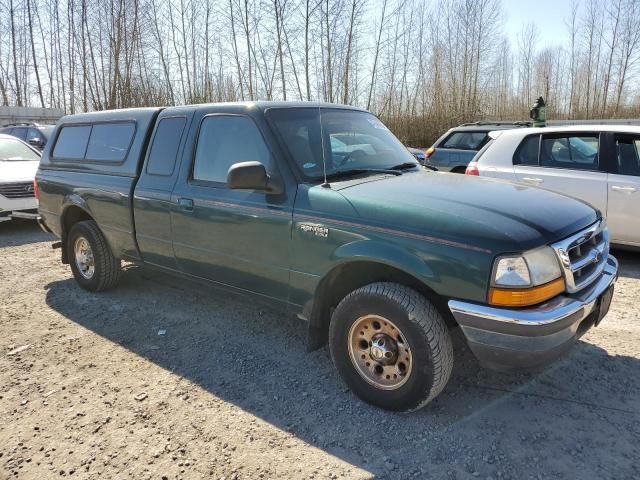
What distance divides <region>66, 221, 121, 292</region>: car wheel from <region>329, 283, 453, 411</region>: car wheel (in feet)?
9.50

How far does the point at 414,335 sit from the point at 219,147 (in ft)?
6.73

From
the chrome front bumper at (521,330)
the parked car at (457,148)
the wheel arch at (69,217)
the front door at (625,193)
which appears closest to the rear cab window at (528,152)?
the front door at (625,193)

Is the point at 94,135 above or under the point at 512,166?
above

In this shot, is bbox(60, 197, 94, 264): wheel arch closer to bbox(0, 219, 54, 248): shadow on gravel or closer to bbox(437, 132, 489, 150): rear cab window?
bbox(0, 219, 54, 248): shadow on gravel

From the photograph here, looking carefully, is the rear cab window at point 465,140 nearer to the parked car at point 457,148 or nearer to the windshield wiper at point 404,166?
the parked car at point 457,148

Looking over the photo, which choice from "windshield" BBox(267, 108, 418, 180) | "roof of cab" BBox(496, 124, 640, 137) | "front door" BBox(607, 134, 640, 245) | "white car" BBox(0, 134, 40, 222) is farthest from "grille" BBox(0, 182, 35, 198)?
"front door" BBox(607, 134, 640, 245)

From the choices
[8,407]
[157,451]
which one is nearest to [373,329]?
[157,451]

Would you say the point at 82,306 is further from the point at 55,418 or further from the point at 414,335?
the point at 414,335

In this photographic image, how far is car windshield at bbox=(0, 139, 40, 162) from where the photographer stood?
9.25 m

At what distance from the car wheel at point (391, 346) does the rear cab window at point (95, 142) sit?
2.77 metres

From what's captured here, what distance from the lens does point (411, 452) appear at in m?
2.60

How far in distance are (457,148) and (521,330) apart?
8.16 m

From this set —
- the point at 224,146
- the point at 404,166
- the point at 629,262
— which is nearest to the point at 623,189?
the point at 629,262

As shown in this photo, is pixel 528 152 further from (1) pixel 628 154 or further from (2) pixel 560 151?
(1) pixel 628 154
